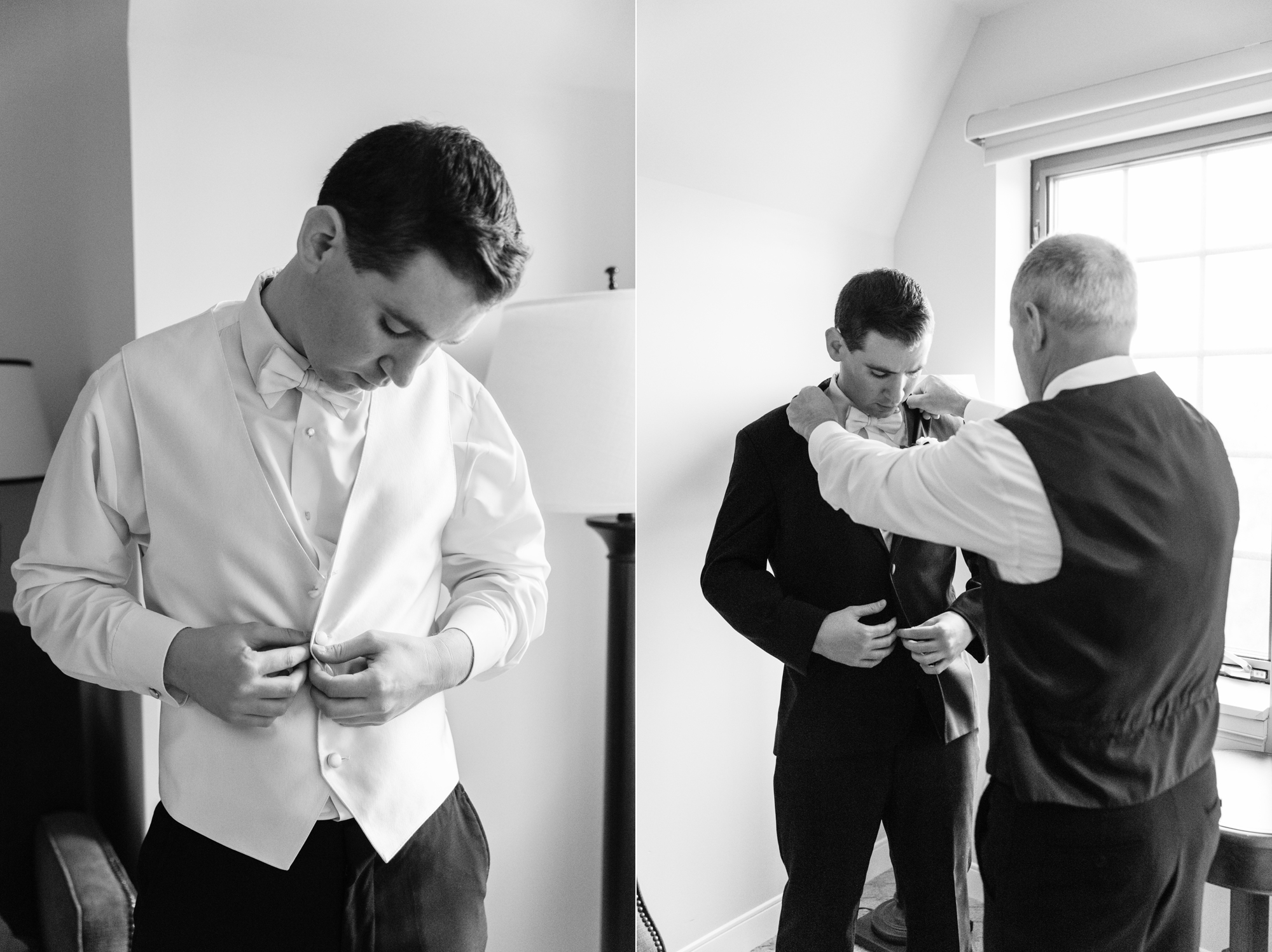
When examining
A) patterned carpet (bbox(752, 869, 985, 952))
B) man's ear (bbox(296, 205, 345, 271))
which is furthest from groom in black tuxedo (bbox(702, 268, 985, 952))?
man's ear (bbox(296, 205, 345, 271))

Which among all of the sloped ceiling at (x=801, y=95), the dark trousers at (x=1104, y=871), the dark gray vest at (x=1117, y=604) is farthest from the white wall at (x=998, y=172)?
the dark gray vest at (x=1117, y=604)

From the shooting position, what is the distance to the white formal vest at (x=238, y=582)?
105 centimetres

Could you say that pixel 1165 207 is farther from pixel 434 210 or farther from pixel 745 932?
pixel 434 210

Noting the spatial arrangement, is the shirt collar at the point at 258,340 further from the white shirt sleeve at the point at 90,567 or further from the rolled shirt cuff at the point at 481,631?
the rolled shirt cuff at the point at 481,631

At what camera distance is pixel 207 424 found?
1.06 meters

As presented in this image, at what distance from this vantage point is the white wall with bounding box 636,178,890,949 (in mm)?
2695

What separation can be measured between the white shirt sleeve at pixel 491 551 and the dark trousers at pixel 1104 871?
973mm

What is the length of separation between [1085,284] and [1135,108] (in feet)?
5.35

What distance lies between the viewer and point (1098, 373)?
1564 mm

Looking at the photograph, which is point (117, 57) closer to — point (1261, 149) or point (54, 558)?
point (54, 558)

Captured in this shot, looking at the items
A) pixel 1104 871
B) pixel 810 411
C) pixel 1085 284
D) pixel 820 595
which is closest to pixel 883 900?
pixel 820 595

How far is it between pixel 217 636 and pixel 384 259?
438mm

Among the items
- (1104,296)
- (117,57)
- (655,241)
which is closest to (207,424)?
(117,57)

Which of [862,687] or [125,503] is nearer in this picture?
[125,503]
